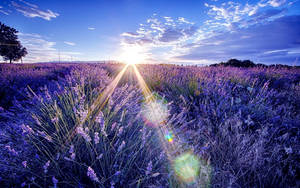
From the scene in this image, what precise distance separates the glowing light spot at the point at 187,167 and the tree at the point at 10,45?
38323mm

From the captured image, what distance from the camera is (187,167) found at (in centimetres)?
134

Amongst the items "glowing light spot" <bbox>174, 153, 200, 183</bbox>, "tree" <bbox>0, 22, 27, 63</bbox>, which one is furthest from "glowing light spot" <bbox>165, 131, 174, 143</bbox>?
"tree" <bbox>0, 22, 27, 63</bbox>

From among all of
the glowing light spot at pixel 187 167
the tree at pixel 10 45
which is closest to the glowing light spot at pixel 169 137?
the glowing light spot at pixel 187 167

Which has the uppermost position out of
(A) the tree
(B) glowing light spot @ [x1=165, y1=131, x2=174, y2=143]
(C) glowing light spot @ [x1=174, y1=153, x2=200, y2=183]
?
(A) the tree

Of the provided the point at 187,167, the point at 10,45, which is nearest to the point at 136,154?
the point at 187,167

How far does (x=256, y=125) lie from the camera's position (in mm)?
2365

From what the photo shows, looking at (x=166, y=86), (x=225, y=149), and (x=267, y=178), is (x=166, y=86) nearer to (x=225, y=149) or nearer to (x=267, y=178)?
(x=225, y=149)

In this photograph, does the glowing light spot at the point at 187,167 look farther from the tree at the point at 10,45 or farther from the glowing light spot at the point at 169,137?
the tree at the point at 10,45

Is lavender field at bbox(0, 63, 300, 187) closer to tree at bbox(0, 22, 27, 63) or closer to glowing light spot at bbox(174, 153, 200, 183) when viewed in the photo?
glowing light spot at bbox(174, 153, 200, 183)

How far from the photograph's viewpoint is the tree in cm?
2750

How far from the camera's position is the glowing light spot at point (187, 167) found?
1288 millimetres

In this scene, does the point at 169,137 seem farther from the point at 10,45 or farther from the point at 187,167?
the point at 10,45

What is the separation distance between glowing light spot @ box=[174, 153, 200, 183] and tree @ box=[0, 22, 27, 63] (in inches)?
1509

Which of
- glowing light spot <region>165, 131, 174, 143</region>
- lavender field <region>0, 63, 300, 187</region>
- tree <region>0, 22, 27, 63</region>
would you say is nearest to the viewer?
lavender field <region>0, 63, 300, 187</region>
